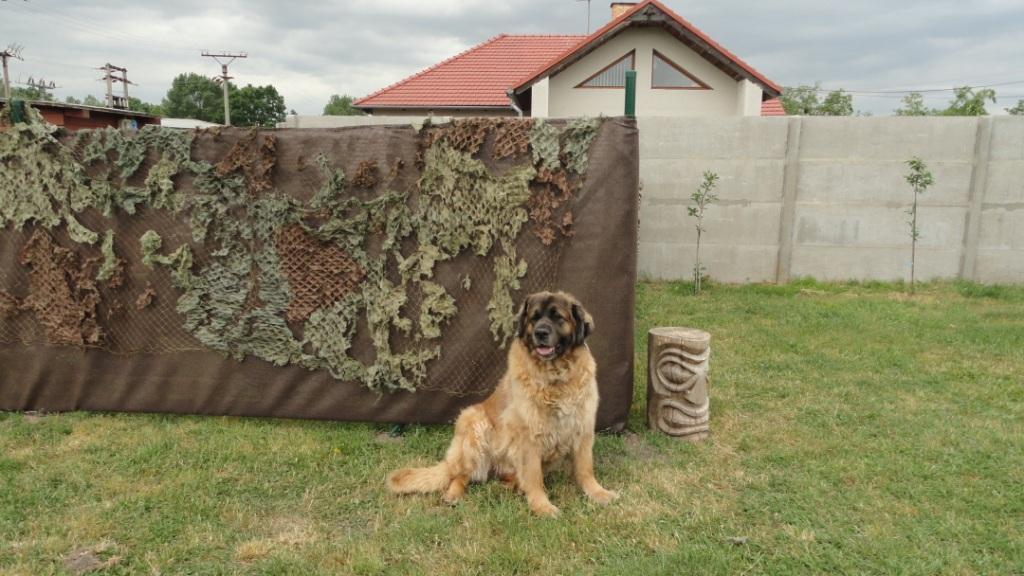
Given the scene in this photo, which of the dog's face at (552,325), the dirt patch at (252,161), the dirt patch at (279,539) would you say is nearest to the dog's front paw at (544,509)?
the dog's face at (552,325)

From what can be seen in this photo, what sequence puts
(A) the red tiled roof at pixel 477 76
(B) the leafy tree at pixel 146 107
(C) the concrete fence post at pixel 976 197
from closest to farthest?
(C) the concrete fence post at pixel 976 197, (A) the red tiled roof at pixel 477 76, (B) the leafy tree at pixel 146 107

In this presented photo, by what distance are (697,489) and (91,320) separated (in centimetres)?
465

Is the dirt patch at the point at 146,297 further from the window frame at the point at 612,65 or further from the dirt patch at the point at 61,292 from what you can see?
the window frame at the point at 612,65

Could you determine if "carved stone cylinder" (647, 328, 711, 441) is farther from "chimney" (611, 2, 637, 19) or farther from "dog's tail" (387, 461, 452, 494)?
"chimney" (611, 2, 637, 19)

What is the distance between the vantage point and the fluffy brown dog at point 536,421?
347cm

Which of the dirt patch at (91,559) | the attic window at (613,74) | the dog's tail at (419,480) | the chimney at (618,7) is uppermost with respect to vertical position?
the chimney at (618,7)

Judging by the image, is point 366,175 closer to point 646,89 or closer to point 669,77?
point 646,89

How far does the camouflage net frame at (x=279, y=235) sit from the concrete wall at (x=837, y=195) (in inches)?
223

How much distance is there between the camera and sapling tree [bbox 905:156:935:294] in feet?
28.0

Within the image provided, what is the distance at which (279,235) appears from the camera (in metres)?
4.52

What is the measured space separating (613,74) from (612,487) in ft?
44.3

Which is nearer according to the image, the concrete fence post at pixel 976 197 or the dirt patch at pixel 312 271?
the dirt patch at pixel 312 271

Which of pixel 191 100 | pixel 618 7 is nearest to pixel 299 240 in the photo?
pixel 618 7

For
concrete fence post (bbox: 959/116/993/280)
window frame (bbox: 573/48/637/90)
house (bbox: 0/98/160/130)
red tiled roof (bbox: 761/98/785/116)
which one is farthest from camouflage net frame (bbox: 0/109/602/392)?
red tiled roof (bbox: 761/98/785/116)
